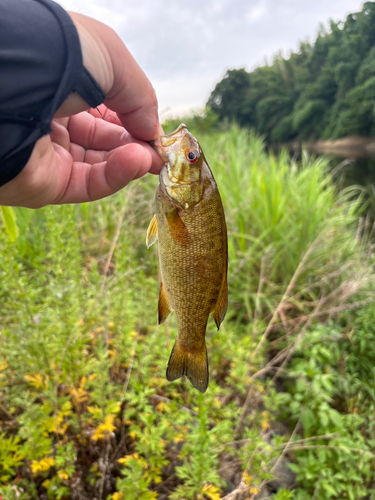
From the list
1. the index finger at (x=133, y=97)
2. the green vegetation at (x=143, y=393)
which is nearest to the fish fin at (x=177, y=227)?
the index finger at (x=133, y=97)

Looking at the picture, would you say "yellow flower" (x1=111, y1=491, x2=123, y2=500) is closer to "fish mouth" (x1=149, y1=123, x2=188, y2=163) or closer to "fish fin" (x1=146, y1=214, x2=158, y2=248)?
"fish fin" (x1=146, y1=214, x2=158, y2=248)

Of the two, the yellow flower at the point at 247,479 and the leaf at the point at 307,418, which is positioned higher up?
the yellow flower at the point at 247,479

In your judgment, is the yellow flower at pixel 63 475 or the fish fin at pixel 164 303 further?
the yellow flower at pixel 63 475

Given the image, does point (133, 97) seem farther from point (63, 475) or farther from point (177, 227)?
point (63, 475)

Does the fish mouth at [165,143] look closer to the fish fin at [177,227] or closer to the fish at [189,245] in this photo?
the fish at [189,245]

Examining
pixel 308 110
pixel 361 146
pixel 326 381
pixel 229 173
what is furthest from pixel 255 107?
pixel 326 381

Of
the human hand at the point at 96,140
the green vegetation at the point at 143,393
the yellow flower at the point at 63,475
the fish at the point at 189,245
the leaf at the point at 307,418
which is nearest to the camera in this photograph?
the human hand at the point at 96,140

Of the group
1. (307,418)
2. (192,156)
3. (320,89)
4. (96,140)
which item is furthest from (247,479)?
(320,89)
